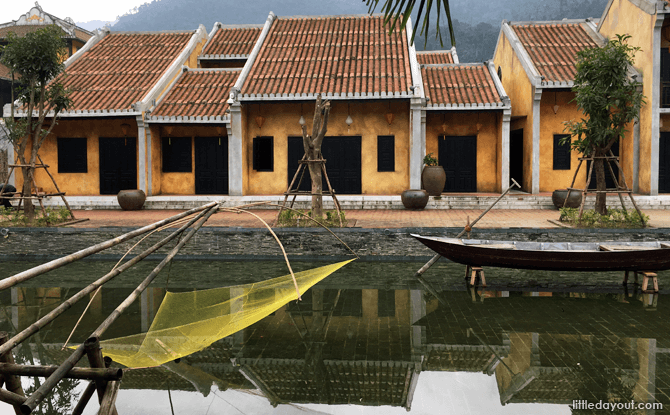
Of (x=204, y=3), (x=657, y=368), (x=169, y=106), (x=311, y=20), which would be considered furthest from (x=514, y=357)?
(x=204, y=3)

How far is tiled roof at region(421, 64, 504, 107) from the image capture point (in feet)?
53.0

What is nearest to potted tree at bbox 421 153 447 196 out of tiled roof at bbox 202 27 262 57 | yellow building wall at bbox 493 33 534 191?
yellow building wall at bbox 493 33 534 191

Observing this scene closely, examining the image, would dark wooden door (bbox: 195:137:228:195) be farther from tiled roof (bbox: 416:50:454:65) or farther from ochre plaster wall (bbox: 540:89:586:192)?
ochre plaster wall (bbox: 540:89:586:192)

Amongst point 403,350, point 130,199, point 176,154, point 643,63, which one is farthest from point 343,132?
point 403,350

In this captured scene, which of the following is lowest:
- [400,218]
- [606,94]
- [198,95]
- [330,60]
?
[400,218]

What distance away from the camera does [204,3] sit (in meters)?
82.0

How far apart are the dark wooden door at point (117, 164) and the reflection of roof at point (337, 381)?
1323 centimetres

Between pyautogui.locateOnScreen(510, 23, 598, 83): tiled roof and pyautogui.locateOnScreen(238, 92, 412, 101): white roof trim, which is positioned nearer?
pyautogui.locateOnScreen(238, 92, 412, 101): white roof trim

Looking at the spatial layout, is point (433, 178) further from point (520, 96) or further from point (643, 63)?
point (643, 63)

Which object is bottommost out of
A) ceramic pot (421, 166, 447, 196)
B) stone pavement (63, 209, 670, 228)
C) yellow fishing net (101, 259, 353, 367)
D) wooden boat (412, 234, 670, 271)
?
yellow fishing net (101, 259, 353, 367)

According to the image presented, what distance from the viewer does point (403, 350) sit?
559 cm

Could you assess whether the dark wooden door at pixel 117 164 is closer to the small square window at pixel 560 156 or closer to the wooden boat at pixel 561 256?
the wooden boat at pixel 561 256

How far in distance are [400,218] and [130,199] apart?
7503 millimetres

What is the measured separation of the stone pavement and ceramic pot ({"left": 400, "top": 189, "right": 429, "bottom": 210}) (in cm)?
25
